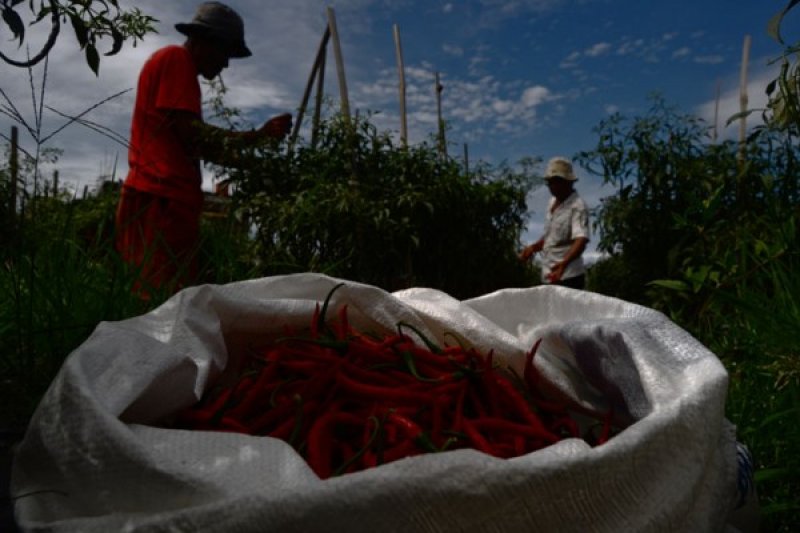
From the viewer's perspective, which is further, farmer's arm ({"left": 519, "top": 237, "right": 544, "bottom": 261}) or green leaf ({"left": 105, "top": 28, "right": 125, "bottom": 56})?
farmer's arm ({"left": 519, "top": 237, "right": 544, "bottom": 261})

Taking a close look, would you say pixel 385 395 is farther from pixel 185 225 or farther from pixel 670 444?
pixel 185 225

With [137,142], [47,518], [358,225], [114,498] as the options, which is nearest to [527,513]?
[114,498]

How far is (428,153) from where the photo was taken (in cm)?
529

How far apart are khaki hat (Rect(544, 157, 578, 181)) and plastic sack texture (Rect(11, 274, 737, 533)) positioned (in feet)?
14.1

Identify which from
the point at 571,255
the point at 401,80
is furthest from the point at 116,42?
the point at 401,80

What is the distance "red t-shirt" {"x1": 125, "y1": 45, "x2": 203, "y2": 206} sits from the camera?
127 inches

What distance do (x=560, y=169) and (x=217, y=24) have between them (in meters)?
3.21

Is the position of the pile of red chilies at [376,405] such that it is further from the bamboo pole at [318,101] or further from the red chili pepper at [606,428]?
the bamboo pole at [318,101]

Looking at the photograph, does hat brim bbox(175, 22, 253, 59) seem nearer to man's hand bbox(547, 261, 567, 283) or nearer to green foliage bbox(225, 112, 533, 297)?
green foliage bbox(225, 112, 533, 297)

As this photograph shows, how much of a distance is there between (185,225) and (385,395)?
2.28 meters

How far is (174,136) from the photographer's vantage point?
334 centimetres

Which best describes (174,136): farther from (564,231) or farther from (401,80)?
(401,80)

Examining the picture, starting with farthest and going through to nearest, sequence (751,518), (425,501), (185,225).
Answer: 1. (185,225)
2. (751,518)
3. (425,501)

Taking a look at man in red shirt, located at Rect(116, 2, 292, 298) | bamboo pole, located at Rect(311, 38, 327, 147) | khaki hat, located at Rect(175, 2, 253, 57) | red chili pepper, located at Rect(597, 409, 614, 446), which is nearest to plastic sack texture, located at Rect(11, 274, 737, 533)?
red chili pepper, located at Rect(597, 409, 614, 446)
